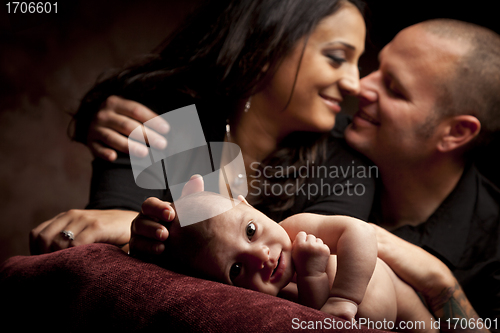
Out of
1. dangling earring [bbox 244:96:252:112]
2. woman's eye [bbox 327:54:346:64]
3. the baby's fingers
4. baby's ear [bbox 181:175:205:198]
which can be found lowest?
the baby's fingers

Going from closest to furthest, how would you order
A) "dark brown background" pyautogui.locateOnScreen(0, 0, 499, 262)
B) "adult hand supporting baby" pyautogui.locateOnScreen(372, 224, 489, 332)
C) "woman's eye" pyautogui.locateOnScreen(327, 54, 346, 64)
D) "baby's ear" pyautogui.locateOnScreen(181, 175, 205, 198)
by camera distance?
"baby's ear" pyautogui.locateOnScreen(181, 175, 205, 198)
"adult hand supporting baby" pyautogui.locateOnScreen(372, 224, 489, 332)
"woman's eye" pyautogui.locateOnScreen(327, 54, 346, 64)
"dark brown background" pyautogui.locateOnScreen(0, 0, 499, 262)

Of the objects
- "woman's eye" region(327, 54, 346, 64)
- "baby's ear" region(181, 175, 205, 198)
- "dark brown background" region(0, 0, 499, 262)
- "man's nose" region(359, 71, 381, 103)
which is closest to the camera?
"baby's ear" region(181, 175, 205, 198)

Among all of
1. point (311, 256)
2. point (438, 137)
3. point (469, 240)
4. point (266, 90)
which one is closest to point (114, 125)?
point (266, 90)

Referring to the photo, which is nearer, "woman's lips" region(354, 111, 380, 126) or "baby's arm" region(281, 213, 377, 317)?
"baby's arm" region(281, 213, 377, 317)

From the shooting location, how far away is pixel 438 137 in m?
0.93

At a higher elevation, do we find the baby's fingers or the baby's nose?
the baby's fingers

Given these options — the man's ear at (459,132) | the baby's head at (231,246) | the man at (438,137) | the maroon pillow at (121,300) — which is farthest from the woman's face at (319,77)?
the maroon pillow at (121,300)

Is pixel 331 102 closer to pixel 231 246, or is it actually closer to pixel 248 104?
pixel 248 104

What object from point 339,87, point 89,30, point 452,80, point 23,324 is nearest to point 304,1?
point 339,87

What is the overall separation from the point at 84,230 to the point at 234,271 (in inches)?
15.3

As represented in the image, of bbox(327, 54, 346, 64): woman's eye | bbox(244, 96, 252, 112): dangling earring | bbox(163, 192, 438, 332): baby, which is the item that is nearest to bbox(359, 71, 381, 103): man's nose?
bbox(327, 54, 346, 64): woman's eye

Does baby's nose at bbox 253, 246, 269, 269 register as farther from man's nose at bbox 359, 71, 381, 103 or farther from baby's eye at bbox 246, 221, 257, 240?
man's nose at bbox 359, 71, 381, 103

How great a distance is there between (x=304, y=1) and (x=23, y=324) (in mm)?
917

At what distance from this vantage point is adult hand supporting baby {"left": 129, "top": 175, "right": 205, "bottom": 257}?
52cm
